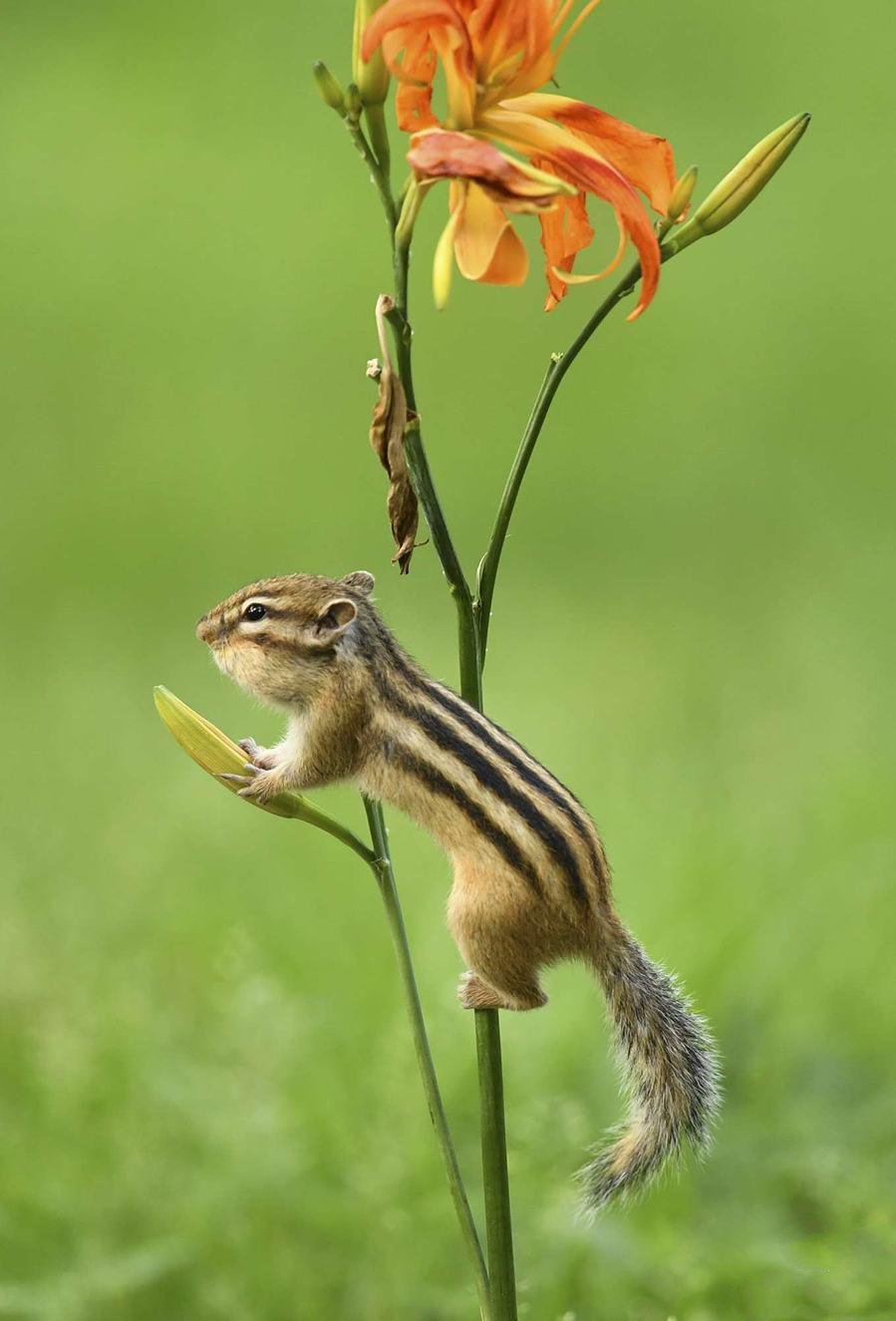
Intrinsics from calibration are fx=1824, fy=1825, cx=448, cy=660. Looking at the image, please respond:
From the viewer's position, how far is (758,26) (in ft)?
30.1

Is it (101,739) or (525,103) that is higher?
(525,103)

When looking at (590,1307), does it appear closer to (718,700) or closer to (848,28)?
(718,700)

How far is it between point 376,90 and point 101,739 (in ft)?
14.3

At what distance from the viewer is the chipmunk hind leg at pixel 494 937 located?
72.0 inches

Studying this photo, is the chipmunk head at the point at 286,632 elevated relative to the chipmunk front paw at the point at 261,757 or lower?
elevated

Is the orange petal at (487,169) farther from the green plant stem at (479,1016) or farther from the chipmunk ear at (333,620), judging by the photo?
the chipmunk ear at (333,620)

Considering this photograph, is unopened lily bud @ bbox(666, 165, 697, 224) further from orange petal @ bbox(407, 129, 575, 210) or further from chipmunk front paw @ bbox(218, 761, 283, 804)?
chipmunk front paw @ bbox(218, 761, 283, 804)

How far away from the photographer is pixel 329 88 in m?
1.70

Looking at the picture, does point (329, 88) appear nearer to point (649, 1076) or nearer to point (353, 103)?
point (353, 103)

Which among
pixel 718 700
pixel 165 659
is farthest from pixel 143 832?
pixel 718 700

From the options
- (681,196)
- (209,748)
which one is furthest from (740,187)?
(209,748)

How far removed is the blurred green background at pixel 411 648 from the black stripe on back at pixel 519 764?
0.94 m

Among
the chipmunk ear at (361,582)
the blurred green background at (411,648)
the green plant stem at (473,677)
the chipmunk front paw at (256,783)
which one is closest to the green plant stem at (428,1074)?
the green plant stem at (473,677)

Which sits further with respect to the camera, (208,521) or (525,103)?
(208,521)
